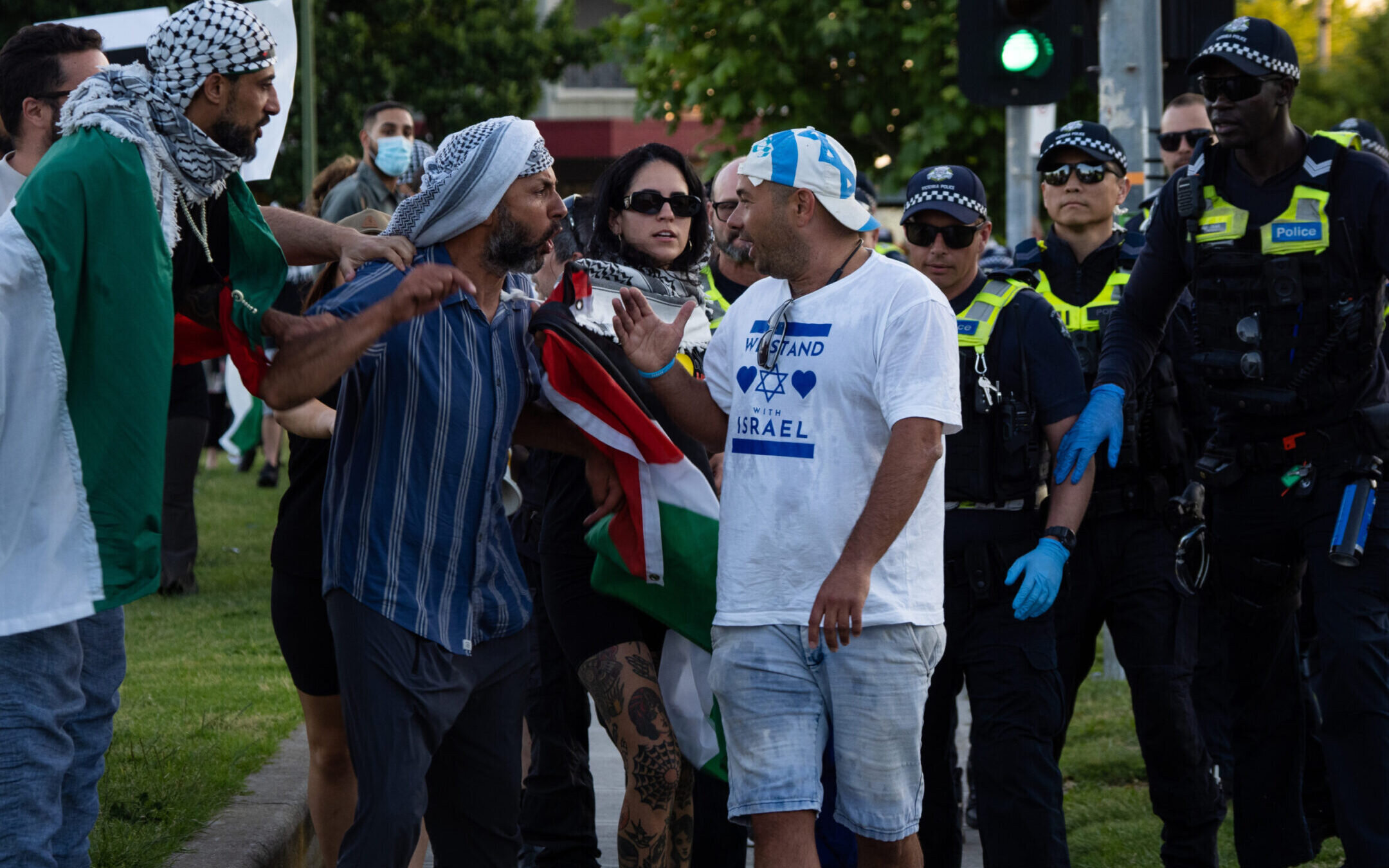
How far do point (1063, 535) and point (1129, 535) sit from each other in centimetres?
57

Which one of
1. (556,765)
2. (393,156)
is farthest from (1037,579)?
(393,156)

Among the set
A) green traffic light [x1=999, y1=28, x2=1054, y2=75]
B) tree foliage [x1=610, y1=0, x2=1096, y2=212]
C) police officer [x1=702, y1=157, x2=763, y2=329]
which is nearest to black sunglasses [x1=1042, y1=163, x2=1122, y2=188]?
police officer [x1=702, y1=157, x2=763, y2=329]

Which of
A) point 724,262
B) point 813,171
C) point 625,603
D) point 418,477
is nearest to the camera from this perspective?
point 418,477

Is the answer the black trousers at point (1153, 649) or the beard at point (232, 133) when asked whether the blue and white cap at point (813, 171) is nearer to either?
the beard at point (232, 133)

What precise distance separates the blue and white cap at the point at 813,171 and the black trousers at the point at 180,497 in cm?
581

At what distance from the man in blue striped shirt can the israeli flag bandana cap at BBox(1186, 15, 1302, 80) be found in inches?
88.0

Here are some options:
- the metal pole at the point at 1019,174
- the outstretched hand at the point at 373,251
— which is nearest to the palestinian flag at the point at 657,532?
the outstretched hand at the point at 373,251

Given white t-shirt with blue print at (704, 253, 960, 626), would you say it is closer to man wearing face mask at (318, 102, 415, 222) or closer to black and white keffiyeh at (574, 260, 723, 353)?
black and white keffiyeh at (574, 260, 723, 353)

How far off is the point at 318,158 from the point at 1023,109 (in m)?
15.8

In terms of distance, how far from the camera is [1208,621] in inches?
261

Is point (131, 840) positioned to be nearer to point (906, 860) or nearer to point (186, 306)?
point (186, 306)

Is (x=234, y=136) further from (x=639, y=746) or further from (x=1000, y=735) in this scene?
(x=1000, y=735)

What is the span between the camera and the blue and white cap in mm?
4160

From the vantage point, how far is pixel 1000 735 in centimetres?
480
